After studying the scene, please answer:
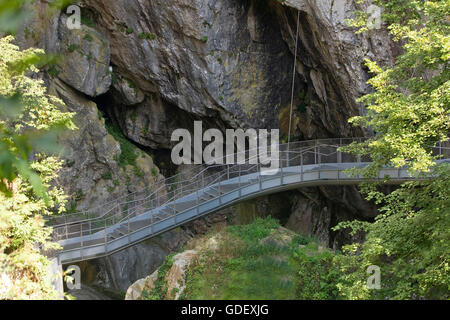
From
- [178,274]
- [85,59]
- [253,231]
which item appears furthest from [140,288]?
[85,59]

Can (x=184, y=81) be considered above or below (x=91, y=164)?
above

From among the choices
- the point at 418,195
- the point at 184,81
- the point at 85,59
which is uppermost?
the point at 85,59

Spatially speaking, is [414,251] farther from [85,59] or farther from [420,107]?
[85,59]

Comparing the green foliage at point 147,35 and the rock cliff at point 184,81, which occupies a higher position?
the green foliage at point 147,35

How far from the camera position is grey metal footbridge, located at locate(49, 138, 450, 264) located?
40.0 ft

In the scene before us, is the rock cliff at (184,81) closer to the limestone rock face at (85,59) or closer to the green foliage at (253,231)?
the limestone rock face at (85,59)

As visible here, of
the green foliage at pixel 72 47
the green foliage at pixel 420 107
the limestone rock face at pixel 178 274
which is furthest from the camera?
the green foliage at pixel 72 47

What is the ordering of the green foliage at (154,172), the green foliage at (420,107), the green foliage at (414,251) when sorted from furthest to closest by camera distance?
the green foliage at (154,172) → the green foliage at (420,107) → the green foliage at (414,251)

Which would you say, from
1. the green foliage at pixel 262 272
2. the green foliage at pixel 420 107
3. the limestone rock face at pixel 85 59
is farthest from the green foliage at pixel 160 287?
the limestone rock face at pixel 85 59

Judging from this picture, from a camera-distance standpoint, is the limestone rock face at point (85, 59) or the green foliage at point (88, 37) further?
the green foliage at point (88, 37)

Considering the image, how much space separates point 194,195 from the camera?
530 inches

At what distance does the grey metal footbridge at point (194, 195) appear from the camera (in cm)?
1219

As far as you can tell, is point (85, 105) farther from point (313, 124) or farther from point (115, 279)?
point (313, 124)

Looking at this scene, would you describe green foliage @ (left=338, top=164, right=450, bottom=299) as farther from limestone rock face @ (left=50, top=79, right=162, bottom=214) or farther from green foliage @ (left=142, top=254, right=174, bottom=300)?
limestone rock face @ (left=50, top=79, right=162, bottom=214)
